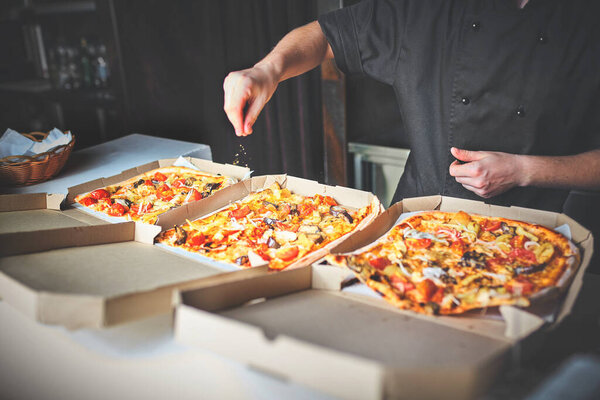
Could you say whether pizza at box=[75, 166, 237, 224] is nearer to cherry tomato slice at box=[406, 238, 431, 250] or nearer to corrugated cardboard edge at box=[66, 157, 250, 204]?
corrugated cardboard edge at box=[66, 157, 250, 204]

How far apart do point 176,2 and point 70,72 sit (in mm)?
1838

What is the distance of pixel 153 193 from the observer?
225 cm

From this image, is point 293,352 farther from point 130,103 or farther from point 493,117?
point 130,103

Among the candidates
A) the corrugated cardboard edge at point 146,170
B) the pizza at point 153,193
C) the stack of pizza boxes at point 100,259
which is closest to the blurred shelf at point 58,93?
the corrugated cardboard edge at point 146,170

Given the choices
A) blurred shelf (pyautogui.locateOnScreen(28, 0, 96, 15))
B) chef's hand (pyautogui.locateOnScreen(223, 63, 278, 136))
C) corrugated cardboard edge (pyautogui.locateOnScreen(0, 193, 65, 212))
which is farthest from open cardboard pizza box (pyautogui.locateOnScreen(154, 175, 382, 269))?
blurred shelf (pyautogui.locateOnScreen(28, 0, 96, 15))

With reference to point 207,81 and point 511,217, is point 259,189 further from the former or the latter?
point 207,81

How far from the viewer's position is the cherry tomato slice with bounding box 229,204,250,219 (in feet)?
6.46

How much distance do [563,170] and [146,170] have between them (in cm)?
187

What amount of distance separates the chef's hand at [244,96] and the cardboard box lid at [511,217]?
0.64 meters

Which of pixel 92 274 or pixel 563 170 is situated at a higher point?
pixel 563 170

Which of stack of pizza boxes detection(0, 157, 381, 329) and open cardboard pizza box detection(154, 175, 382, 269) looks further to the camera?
open cardboard pizza box detection(154, 175, 382, 269)

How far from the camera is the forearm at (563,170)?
1.82m

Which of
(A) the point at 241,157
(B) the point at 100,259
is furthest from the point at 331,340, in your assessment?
(A) the point at 241,157

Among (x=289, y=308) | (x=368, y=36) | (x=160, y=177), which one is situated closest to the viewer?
(x=289, y=308)
